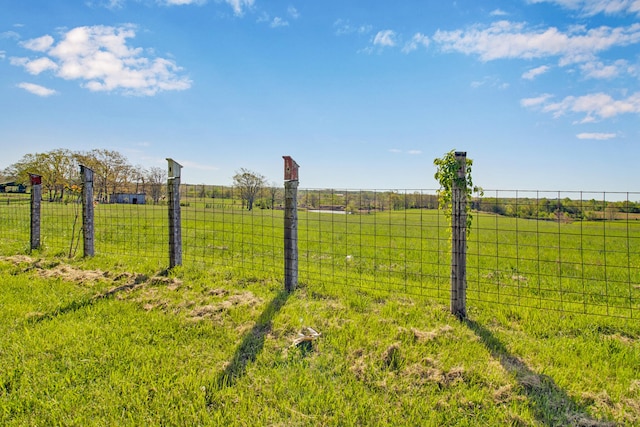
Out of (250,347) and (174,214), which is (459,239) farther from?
(174,214)

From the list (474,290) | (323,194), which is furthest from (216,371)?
(474,290)

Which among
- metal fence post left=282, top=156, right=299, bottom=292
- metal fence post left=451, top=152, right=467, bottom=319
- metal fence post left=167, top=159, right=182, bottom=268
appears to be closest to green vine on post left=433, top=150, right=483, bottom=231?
metal fence post left=451, top=152, right=467, bottom=319

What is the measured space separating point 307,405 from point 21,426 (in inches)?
79.4

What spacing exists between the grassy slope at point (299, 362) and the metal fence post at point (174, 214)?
143 cm

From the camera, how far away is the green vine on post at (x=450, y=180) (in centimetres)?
444

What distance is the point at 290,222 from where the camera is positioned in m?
5.60

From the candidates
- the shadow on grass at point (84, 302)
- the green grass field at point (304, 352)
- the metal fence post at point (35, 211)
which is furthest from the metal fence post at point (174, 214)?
the metal fence post at point (35, 211)

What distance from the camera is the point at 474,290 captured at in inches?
219

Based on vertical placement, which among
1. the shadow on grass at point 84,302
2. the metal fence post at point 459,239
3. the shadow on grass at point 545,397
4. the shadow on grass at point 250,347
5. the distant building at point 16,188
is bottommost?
the shadow on grass at point 545,397

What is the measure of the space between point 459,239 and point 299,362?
8.24ft

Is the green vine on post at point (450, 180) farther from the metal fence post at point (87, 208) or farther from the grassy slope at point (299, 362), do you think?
the metal fence post at point (87, 208)

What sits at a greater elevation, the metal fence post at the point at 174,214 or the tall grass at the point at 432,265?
the metal fence post at the point at 174,214

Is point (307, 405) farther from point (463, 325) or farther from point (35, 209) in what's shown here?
point (35, 209)

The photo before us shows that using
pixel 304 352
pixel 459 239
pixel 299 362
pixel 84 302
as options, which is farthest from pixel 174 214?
pixel 459 239
